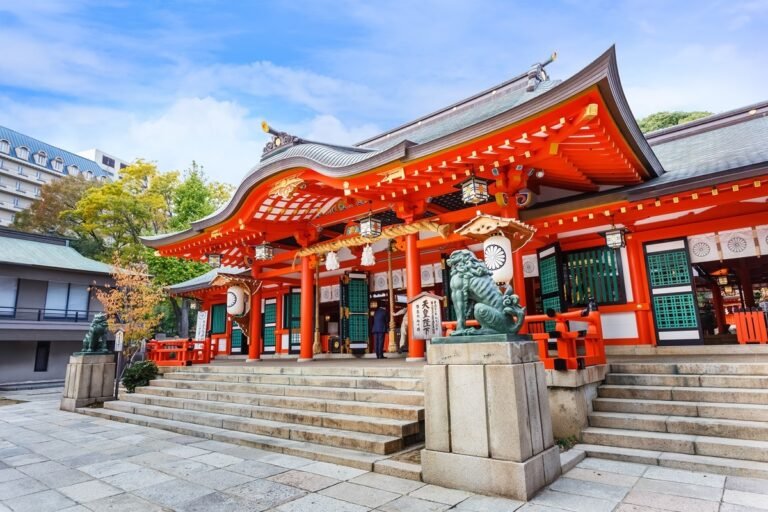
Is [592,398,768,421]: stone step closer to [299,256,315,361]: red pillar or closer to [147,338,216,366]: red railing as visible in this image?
[299,256,315,361]: red pillar

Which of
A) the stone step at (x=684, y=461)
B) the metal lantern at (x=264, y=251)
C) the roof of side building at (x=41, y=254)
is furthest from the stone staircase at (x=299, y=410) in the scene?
the roof of side building at (x=41, y=254)

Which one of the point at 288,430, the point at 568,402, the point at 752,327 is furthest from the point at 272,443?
the point at 752,327

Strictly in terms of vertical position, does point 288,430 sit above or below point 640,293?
below

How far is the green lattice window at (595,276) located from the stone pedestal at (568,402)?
3.95 m

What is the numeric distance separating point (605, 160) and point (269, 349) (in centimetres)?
1369

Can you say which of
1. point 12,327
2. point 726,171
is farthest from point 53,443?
point 12,327

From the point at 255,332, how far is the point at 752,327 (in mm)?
12400

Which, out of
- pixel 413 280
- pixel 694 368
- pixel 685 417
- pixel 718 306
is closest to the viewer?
pixel 685 417

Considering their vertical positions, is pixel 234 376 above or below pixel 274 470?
above

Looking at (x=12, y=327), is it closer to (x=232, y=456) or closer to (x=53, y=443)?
(x=53, y=443)

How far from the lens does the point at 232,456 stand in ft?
18.6

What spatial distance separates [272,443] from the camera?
596 cm

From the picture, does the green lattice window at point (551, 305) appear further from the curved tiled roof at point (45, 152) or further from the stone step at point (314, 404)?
the curved tiled roof at point (45, 152)

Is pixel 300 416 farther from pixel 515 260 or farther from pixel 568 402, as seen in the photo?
pixel 515 260
